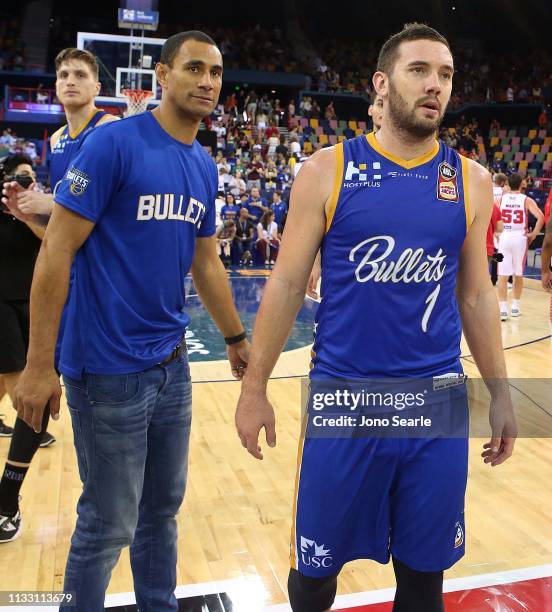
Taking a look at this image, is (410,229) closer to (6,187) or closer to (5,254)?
(6,187)

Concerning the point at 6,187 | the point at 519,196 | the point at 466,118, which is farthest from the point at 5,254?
the point at 466,118

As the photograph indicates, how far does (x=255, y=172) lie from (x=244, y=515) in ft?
50.2

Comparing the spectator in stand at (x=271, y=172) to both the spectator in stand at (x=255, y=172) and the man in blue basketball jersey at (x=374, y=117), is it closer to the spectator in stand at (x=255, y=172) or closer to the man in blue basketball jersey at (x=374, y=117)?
the spectator in stand at (x=255, y=172)

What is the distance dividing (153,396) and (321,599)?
0.81 meters

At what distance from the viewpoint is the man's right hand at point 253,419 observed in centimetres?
194

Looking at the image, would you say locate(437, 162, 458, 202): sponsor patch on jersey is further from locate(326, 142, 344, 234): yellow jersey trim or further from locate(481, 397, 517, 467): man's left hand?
locate(481, 397, 517, 467): man's left hand

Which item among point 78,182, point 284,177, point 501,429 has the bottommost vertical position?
point 284,177

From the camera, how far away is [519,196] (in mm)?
9398

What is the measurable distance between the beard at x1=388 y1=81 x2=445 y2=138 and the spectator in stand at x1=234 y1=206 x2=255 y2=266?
12489 millimetres

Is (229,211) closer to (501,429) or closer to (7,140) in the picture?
(7,140)

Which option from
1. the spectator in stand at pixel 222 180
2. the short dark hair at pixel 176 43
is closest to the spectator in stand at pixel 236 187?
the spectator in stand at pixel 222 180

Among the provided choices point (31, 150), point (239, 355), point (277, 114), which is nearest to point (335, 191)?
point (239, 355)

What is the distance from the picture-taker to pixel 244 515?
3398mm

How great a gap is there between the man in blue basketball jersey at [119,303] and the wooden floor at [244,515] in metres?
0.90
